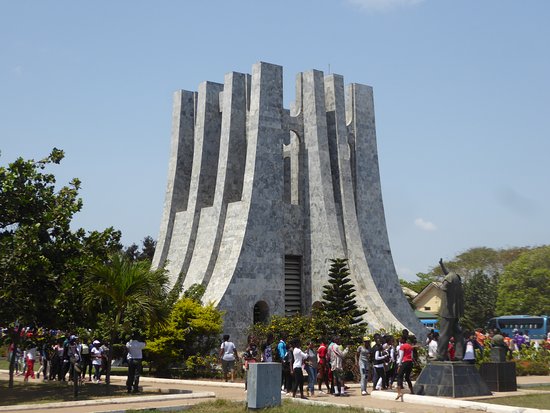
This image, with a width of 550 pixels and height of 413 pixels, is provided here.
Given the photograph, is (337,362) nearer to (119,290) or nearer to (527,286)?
(119,290)

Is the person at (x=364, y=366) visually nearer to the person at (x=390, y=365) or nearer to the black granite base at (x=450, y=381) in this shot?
the person at (x=390, y=365)

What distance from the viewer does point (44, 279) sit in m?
19.1

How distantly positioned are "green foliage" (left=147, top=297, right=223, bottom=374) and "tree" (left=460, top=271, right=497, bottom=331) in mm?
39223

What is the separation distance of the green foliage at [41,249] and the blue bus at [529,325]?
3581 cm

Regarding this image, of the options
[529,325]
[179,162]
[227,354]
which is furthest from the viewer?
[529,325]

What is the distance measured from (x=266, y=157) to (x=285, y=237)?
Answer: 12.5 ft

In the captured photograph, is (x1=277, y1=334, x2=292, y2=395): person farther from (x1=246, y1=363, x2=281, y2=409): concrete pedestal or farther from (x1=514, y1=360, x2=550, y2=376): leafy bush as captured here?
(x1=514, y1=360, x2=550, y2=376): leafy bush

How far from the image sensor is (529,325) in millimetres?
50156

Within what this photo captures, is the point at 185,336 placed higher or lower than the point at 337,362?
higher

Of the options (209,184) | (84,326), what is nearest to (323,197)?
(209,184)

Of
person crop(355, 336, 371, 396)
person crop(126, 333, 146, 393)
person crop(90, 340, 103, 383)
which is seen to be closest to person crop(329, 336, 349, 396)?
person crop(355, 336, 371, 396)

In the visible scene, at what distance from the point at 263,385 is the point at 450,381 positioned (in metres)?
5.20

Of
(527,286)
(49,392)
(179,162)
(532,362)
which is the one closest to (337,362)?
(49,392)

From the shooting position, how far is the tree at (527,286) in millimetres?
61375
